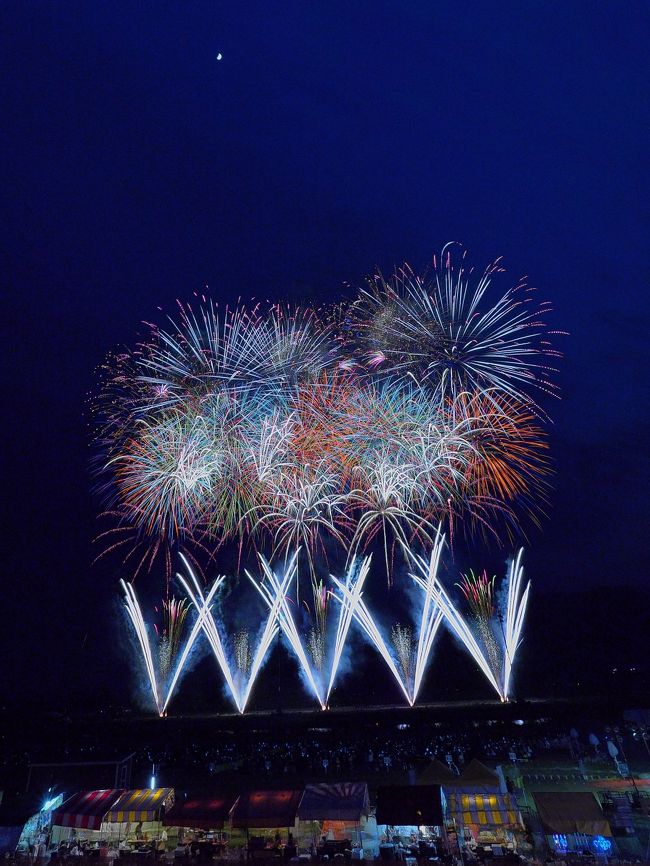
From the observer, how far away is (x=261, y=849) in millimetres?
15992

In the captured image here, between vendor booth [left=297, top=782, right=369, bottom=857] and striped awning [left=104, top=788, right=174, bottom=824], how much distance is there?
429 centimetres

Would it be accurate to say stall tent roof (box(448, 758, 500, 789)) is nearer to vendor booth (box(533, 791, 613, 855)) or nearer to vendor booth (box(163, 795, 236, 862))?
vendor booth (box(533, 791, 613, 855))

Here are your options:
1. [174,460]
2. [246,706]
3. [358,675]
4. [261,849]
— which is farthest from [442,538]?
[358,675]

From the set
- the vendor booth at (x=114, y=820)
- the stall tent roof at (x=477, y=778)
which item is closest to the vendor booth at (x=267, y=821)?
the vendor booth at (x=114, y=820)

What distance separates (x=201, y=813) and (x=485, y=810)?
8007 mm

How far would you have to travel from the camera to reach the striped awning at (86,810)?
56.9 feet

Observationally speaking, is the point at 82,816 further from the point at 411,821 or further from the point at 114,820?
the point at 411,821

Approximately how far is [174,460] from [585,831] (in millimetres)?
18033

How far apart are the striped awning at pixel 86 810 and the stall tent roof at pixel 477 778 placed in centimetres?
1057

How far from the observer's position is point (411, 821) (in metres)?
15.6

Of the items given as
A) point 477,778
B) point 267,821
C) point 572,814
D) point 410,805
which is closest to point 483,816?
point 477,778

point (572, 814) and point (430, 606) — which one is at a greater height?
point (430, 606)

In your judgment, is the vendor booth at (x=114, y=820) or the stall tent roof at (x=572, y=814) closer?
the stall tent roof at (x=572, y=814)

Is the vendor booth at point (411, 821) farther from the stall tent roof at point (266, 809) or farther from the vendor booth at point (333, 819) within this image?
the stall tent roof at point (266, 809)
